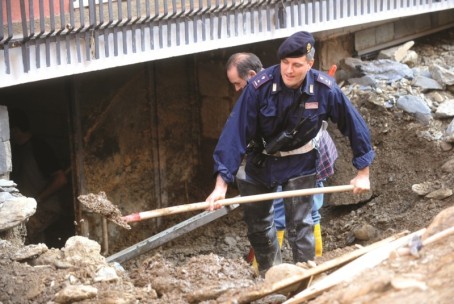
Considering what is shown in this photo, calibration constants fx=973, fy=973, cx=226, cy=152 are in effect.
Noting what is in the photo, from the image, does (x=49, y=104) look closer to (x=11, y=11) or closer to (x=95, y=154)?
(x=95, y=154)

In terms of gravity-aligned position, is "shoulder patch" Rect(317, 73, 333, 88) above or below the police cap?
below

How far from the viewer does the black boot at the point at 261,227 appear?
25.0 feet

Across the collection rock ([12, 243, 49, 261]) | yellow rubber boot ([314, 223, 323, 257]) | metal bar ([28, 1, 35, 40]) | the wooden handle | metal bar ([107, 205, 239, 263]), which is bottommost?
metal bar ([107, 205, 239, 263])

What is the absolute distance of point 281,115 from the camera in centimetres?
710

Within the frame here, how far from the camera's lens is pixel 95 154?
1078 cm

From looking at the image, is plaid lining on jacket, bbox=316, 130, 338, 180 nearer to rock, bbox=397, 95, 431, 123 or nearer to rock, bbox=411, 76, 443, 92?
rock, bbox=397, 95, 431, 123

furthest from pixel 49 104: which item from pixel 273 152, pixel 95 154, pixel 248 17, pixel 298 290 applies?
pixel 298 290

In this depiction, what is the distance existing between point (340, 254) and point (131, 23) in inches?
113

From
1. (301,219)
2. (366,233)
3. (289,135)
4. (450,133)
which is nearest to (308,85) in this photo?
(289,135)

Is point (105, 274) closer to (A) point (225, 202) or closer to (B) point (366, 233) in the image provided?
(A) point (225, 202)

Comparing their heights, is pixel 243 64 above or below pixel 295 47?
below

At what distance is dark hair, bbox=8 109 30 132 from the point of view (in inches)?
377

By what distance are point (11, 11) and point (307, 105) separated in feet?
7.79

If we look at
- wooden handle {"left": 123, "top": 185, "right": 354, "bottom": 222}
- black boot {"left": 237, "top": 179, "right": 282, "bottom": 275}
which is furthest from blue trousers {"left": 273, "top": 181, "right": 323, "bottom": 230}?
wooden handle {"left": 123, "top": 185, "right": 354, "bottom": 222}
